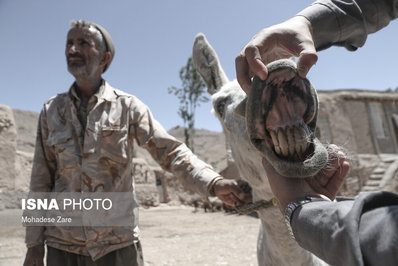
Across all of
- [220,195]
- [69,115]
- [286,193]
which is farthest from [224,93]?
[69,115]

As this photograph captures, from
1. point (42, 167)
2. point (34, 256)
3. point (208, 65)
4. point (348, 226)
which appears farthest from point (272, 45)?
point (34, 256)

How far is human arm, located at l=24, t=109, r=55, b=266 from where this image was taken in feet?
6.92

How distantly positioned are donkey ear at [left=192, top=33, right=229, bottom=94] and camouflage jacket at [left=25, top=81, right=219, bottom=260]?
53 cm

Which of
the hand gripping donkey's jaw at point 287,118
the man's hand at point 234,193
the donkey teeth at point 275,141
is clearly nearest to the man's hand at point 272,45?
the hand gripping donkey's jaw at point 287,118

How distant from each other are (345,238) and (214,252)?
213 inches

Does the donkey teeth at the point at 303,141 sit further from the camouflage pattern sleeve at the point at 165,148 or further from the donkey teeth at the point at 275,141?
the camouflage pattern sleeve at the point at 165,148

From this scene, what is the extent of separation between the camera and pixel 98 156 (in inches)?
83.5

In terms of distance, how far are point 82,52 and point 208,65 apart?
3.43 ft

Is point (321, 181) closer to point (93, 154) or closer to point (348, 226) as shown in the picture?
point (348, 226)

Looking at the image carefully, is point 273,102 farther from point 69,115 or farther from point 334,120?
point 334,120

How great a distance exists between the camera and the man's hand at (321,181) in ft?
3.06

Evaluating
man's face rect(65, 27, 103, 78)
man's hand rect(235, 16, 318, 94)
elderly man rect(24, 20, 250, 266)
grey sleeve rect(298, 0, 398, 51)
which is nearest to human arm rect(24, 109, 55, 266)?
elderly man rect(24, 20, 250, 266)

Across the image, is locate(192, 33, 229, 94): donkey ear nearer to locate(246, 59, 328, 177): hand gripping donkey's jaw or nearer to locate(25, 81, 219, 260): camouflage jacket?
locate(25, 81, 219, 260): camouflage jacket

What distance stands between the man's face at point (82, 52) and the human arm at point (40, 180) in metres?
0.45
